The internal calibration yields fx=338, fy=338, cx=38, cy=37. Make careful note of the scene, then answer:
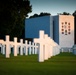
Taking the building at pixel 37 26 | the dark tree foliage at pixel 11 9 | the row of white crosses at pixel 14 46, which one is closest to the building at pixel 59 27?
the building at pixel 37 26

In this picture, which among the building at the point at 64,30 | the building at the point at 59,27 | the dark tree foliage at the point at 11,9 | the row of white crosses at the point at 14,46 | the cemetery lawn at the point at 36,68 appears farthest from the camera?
the building at the point at 64,30

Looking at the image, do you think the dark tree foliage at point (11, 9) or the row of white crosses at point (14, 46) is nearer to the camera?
the row of white crosses at point (14, 46)

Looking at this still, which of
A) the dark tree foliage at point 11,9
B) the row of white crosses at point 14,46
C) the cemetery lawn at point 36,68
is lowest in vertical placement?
the cemetery lawn at point 36,68

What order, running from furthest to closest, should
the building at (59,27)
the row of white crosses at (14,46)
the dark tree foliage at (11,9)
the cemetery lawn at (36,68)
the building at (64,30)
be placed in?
the building at (64,30) < the building at (59,27) < the dark tree foliage at (11,9) < the row of white crosses at (14,46) < the cemetery lawn at (36,68)

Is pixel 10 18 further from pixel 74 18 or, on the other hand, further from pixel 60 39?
pixel 74 18

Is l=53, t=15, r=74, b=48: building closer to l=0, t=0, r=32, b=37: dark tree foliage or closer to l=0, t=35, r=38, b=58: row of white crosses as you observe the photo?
l=0, t=35, r=38, b=58: row of white crosses

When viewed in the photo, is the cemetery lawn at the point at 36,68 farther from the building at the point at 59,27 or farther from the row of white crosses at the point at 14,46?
the building at the point at 59,27

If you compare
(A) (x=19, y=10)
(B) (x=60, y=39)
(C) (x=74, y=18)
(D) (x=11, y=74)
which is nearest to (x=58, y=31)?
(B) (x=60, y=39)

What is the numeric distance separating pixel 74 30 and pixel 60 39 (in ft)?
17.3

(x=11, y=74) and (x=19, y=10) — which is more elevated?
(x=19, y=10)

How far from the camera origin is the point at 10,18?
28.1 metres

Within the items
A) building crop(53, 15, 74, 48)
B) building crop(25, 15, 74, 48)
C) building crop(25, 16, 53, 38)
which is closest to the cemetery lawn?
building crop(25, 16, 53, 38)

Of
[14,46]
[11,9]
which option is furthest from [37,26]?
[14,46]

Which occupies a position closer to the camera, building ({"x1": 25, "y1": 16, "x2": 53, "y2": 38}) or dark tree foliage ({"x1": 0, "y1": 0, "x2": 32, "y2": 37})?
dark tree foliage ({"x1": 0, "y1": 0, "x2": 32, "y2": 37})
